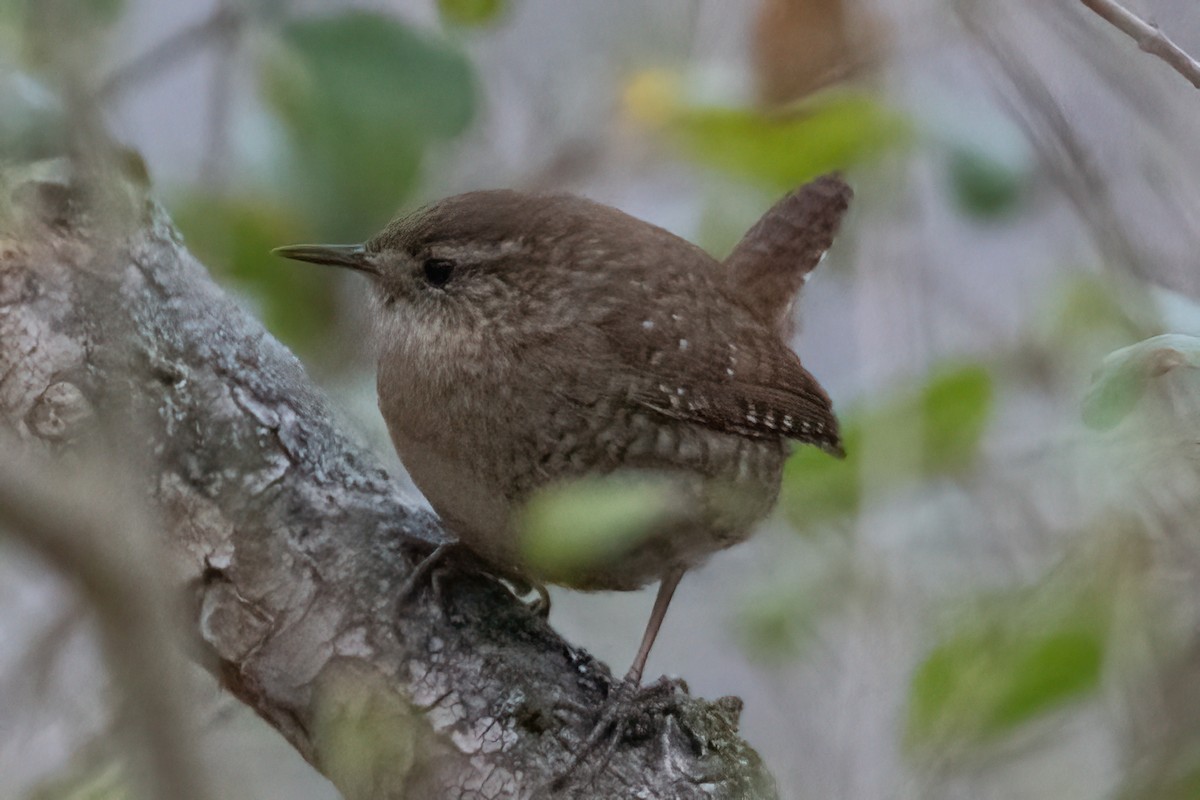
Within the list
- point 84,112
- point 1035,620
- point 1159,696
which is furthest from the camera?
point 1159,696

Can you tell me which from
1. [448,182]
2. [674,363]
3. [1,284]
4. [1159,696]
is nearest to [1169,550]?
[1159,696]

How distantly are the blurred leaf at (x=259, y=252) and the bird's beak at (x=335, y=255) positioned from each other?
3.3 inches

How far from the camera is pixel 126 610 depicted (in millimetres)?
783

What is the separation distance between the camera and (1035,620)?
1249mm

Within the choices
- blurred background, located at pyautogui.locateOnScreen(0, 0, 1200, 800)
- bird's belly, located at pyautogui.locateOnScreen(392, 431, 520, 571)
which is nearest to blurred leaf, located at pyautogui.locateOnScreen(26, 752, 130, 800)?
blurred background, located at pyautogui.locateOnScreen(0, 0, 1200, 800)

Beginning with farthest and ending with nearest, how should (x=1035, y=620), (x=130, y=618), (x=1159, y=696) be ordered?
(x=1159, y=696) < (x=1035, y=620) < (x=130, y=618)

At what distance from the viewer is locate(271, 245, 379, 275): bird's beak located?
7.25 ft

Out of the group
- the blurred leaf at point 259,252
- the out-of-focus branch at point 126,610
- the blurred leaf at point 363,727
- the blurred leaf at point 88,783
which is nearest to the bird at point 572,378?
the blurred leaf at point 259,252

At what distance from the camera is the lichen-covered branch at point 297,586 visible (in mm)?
1996

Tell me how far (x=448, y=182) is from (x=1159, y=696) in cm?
130

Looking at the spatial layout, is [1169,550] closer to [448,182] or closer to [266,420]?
[448,182]

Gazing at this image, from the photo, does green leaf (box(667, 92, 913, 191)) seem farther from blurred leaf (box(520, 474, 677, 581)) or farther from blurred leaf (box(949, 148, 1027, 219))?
blurred leaf (box(520, 474, 677, 581))

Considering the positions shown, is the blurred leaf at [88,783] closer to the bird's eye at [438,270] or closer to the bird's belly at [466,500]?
the bird's belly at [466,500]

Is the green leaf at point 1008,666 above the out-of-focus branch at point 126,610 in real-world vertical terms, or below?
above
